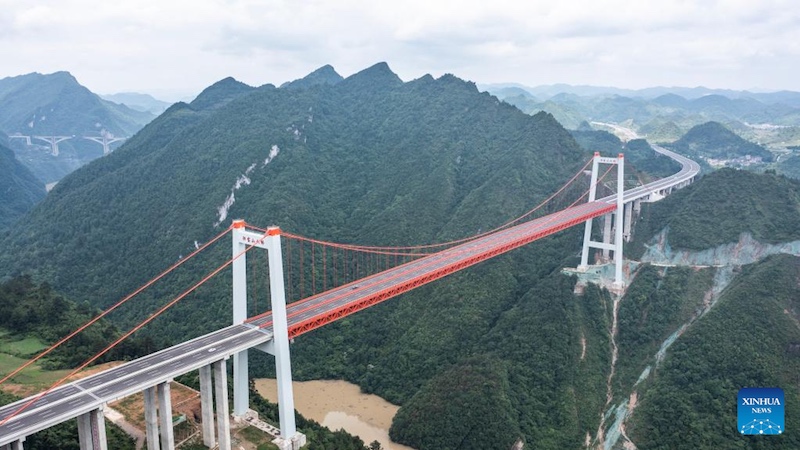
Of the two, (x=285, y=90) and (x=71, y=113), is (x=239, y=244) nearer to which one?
(x=285, y=90)

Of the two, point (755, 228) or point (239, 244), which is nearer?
point (239, 244)

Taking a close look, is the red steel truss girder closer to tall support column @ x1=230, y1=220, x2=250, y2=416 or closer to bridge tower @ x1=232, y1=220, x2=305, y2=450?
bridge tower @ x1=232, y1=220, x2=305, y2=450

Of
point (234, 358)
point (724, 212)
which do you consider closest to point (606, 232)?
point (724, 212)

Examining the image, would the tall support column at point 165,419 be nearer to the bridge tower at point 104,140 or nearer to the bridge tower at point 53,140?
the bridge tower at point 104,140

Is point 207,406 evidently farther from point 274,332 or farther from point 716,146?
point 716,146


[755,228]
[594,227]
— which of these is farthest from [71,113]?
[755,228]

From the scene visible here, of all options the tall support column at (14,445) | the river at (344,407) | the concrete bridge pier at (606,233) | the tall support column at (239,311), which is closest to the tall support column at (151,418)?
the tall support column at (14,445)
